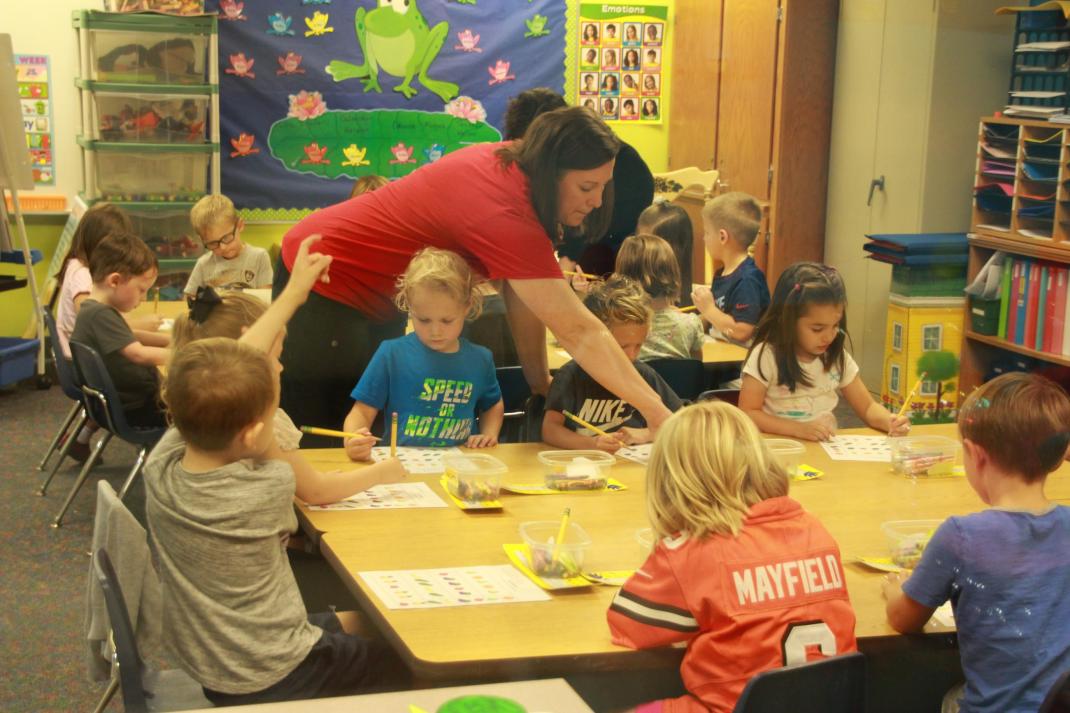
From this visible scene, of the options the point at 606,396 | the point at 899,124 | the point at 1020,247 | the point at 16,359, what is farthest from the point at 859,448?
the point at 16,359

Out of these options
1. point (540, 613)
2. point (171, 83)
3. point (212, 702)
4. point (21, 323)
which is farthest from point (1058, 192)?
point (21, 323)

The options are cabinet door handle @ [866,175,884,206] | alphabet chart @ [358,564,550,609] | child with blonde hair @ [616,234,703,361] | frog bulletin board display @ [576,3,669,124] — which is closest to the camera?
alphabet chart @ [358,564,550,609]

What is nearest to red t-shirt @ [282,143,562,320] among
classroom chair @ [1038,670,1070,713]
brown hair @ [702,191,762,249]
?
classroom chair @ [1038,670,1070,713]

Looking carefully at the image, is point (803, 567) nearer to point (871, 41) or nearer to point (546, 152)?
point (546, 152)

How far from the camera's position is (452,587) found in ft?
6.39

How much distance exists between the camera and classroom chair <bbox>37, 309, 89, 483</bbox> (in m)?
4.20

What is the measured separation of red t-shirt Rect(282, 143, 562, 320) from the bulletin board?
3847 mm

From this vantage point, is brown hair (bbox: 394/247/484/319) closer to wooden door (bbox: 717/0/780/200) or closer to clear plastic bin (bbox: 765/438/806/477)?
clear plastic bin (bbox: 765/438/806/477)

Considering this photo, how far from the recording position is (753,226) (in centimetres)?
442

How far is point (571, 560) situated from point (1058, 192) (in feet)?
11.0

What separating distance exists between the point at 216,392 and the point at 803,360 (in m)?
1.76

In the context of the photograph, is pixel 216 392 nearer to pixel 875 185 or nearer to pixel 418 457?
pixel 418 457

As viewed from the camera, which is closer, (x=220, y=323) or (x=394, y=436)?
(x=220, y=323)

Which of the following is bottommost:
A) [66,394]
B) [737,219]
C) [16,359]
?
[16,359]
